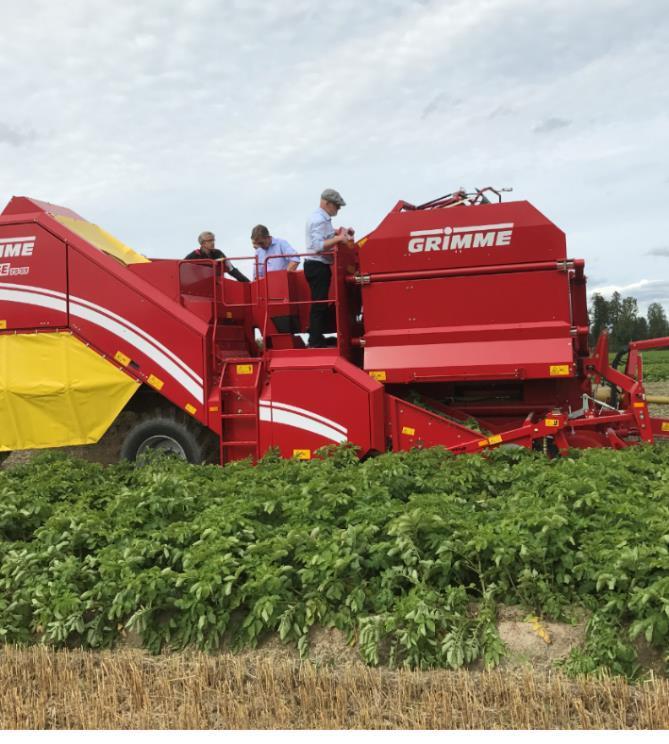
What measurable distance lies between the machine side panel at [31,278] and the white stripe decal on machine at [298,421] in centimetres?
238

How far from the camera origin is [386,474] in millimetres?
5281

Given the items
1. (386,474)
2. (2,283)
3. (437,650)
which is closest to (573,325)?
(386,474)

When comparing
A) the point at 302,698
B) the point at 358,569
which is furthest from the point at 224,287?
the point at 302,698

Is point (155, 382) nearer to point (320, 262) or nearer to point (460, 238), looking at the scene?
point (320, 262)

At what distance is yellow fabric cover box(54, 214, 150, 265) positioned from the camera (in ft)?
27.1

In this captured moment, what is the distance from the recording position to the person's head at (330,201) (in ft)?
25.1

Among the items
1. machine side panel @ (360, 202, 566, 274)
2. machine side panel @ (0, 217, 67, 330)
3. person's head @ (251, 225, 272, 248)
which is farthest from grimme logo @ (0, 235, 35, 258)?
machine side panel @ (360, 202, 566, 274)

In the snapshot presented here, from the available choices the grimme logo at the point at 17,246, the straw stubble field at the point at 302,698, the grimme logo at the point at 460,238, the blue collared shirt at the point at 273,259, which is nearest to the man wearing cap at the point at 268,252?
the blue collared shirt at the point at 273,259

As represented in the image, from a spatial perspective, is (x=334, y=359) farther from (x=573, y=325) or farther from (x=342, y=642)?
(x=342, y=642)

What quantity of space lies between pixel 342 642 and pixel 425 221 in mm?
4504

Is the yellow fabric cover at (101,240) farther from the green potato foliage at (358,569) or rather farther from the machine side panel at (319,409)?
the green potato foliage at (358,569)

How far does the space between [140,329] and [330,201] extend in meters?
2.31

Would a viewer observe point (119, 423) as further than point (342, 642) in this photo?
Yes

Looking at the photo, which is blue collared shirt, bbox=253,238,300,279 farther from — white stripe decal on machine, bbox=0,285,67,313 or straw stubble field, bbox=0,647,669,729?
straw stubble field, bbox=0,647,669,729
